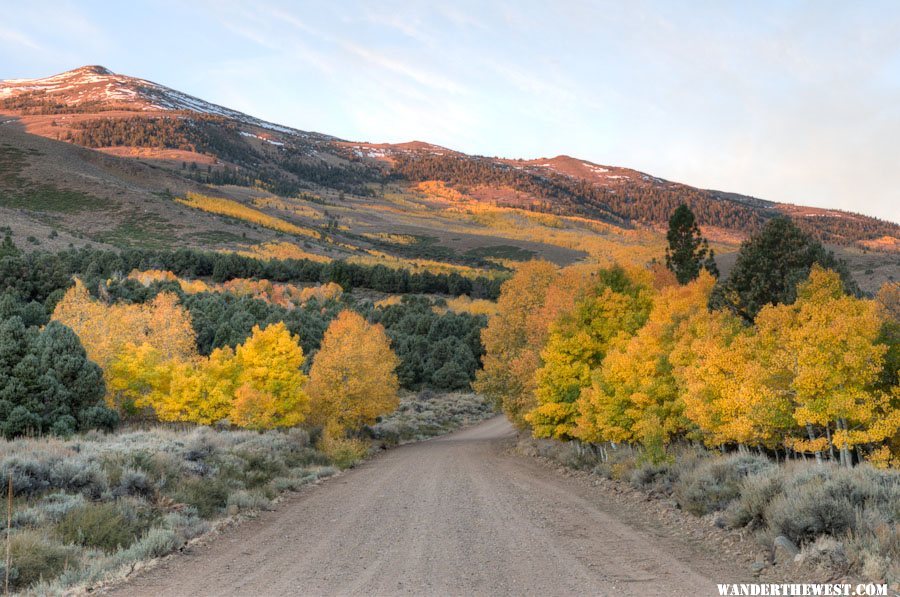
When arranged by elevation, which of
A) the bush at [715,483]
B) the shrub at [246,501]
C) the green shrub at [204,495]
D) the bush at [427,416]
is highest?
the bush at [715,483]

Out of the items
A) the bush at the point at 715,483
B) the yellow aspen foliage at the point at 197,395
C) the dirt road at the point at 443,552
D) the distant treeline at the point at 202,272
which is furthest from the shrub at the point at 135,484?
the distant treeline at the point at 202,272

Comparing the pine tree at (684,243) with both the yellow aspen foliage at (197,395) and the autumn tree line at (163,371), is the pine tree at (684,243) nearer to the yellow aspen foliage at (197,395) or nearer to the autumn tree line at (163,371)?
the autumn tree line at (163,371)

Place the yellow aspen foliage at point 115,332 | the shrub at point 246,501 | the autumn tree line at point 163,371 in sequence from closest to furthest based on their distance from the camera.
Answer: the shrub at point 246,501 → the autumn tree line at point 163,371 → the yellow aspen foliage at point 115,332

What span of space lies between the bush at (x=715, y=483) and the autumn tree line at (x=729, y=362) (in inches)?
132

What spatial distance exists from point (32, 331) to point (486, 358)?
27210 mm

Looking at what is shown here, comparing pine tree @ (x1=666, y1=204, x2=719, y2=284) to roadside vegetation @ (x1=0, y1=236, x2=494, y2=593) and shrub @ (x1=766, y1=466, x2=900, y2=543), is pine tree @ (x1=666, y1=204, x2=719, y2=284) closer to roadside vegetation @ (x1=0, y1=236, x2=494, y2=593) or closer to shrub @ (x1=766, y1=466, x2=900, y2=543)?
roadside vegetation @ (x1=0, y1=236, x2=494, y2=593)

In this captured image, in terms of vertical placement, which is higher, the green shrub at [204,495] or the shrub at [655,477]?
the shrub at [655,477]

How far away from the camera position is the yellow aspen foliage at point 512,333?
1582 inches

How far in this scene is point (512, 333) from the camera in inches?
1687

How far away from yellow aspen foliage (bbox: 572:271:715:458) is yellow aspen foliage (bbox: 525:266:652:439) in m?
4.03

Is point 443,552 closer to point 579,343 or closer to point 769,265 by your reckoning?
point 579,343

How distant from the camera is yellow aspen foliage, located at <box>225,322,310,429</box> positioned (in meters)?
33.3

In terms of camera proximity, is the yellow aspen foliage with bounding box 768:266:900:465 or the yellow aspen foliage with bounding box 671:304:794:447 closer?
the yellow aspen foliage with bounding box 768:266:900:465

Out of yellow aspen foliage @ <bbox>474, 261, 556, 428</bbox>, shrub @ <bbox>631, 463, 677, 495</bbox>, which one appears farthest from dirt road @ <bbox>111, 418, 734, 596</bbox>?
yellow aspen foliage @ <bbox>474, 261, 556, 428</bbox>
